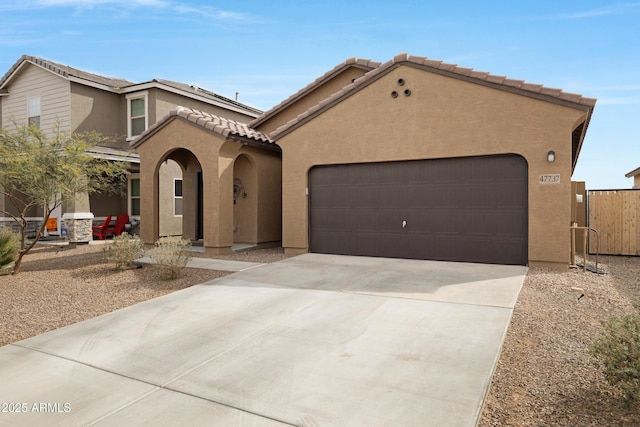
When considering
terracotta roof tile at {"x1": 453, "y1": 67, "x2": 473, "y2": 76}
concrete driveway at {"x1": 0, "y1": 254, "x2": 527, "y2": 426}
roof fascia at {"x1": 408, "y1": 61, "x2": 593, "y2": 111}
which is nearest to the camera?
concrete driveway at {"x1": 0, "y1": 254, "x2": 527, "y2": 426}

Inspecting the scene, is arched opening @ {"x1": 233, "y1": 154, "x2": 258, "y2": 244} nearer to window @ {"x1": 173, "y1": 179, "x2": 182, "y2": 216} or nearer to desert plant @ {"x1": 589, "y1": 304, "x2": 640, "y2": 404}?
window @ {"x1": 173, "y1": 179, "x2": 182, "y2": 216}

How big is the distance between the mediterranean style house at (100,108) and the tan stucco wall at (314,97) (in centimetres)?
575

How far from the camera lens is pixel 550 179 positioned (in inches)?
355

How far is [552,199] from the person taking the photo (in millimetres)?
9039

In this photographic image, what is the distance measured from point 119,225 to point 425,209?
1396cm

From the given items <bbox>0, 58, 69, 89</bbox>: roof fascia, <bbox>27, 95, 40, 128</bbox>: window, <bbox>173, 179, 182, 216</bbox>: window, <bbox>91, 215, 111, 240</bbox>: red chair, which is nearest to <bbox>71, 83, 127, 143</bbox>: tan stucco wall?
<bbox>0, 58, 69, 89</bbox>: roof fascia

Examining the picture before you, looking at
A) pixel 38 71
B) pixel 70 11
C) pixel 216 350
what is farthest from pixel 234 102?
pixel 216 350

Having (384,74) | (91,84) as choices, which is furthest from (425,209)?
(91,84)

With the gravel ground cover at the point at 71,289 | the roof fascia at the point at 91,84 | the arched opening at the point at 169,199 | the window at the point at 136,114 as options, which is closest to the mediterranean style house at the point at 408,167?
the gravel ground cover at the point at 71,289

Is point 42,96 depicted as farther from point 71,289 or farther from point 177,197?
point 71,289

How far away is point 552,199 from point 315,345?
6.95 m

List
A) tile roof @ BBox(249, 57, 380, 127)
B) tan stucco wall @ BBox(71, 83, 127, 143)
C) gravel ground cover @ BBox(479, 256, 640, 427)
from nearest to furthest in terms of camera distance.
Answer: gravel ground cover @ BBox(479, 256, 640, 427)
tile roof @ BBox(249, 57, 380, 127)
tan stucco wall @ BBox(71, 83, 127, 143)

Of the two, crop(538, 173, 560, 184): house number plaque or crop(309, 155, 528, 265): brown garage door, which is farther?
crop(309, 155, 528, 265): brown garage door

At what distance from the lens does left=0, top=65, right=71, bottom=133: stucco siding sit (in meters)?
17.3
